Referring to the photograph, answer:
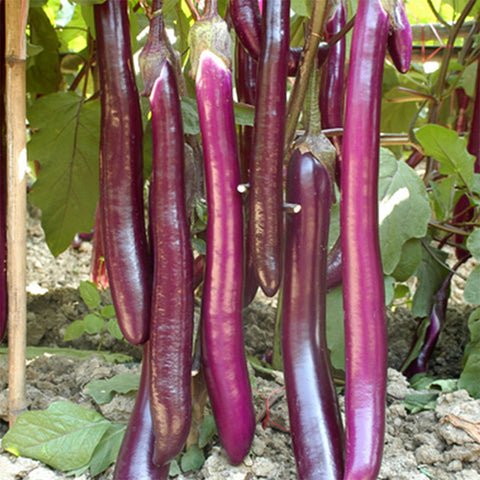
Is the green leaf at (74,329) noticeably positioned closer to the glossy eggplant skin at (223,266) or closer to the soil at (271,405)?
the soil at (271,405)

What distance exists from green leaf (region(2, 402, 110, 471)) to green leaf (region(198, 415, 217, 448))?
0.15 metres

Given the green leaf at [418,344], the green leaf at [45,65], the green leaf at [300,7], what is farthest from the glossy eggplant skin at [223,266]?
the green leaf at [45,65]

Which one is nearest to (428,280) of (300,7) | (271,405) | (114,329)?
(271,405)

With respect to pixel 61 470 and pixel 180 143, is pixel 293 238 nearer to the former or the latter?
pixel 180 143

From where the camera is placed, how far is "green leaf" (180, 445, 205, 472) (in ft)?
3.15

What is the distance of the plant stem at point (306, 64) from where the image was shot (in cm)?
81

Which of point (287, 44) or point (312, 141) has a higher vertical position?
point (287, 44)

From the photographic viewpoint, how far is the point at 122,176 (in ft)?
2.76

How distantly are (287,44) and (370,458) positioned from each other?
46 centimetres

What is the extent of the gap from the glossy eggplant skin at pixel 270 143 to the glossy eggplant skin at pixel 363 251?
3.4 inches

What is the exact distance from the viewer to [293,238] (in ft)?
2.67

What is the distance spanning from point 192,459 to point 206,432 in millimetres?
47

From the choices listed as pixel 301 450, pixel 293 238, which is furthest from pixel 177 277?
pixel 301 450

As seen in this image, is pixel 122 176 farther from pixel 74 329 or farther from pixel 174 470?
pixel 74 329
